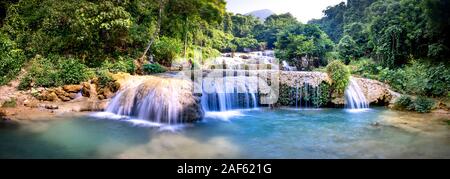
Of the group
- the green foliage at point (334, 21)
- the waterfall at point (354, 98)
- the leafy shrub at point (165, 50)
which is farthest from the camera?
the green foliage at point (334, 21)

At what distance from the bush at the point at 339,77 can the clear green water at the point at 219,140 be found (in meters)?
2.83

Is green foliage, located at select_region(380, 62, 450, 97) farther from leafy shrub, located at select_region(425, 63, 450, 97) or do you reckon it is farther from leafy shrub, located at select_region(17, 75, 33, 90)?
leafy shrub, located at select_region(17, 75, 33, 90)

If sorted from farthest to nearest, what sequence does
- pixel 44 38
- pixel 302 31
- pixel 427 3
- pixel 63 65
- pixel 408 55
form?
pixel 302 31 < pixel 408 55 < pixel 44 38 < pixel 63 65 < pixel 427 3

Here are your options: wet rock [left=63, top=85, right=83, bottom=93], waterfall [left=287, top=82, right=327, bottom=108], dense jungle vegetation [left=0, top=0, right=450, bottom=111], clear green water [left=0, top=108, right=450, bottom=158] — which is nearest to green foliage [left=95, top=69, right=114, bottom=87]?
dense jungle vegetation [left=0, top=0, right=450, bottom=111]

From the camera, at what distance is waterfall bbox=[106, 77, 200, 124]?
9.24 meters

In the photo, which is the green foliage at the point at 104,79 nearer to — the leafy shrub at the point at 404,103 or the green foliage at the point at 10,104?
the green foliage at the point at 10,104

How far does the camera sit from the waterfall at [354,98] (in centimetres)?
1257

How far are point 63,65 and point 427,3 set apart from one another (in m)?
12.3

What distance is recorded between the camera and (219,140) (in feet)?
24.6

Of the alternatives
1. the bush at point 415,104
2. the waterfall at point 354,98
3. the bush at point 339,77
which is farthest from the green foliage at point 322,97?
the bush at point 415,104

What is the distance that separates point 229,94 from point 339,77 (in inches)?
170
